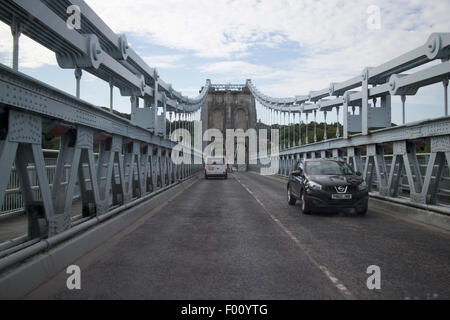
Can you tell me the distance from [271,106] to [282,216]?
126 feet

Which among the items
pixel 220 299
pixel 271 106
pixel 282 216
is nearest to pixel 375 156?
pixel 282 216

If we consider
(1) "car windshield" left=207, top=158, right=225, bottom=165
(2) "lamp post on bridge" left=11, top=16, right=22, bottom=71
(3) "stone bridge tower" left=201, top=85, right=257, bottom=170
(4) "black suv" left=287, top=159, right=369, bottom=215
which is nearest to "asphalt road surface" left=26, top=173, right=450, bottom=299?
(4) "black suv" left=287, top=159, right=369, bottom=215

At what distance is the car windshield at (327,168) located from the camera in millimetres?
11547

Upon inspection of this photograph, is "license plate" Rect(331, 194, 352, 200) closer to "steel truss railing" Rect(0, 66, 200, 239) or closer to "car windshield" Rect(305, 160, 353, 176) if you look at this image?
"car windshield" Rect(305, 160, 353, 176)

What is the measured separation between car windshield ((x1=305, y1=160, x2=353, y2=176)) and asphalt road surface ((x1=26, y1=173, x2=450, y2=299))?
7.40ft

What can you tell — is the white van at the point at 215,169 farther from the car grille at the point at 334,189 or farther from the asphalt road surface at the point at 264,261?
the asphalt road surface at the point at 264,261

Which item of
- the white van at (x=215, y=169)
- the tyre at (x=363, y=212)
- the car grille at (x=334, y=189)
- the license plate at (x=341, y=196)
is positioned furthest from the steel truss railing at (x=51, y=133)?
the white van at (x=215, y=169)

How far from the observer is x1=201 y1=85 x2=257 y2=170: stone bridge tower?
91.1 metres

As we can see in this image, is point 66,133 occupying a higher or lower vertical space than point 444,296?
higher

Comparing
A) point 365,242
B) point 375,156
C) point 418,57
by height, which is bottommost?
point 365,242

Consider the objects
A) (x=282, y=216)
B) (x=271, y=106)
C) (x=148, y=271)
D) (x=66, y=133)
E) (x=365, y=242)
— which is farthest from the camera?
(x=271, y=106)

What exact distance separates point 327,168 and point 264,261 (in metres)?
6.79

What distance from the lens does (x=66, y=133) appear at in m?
6.19
